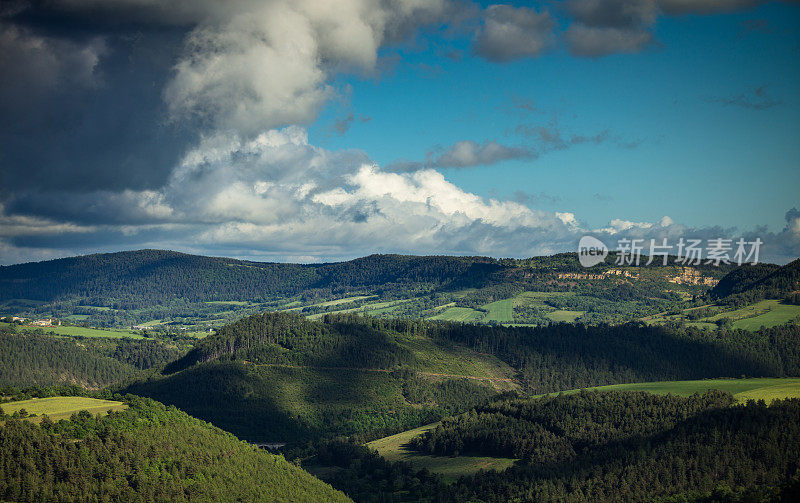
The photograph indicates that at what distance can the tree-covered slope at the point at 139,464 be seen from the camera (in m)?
127

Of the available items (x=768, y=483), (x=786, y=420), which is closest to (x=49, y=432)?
(x=768, y=483)

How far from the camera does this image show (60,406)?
16088 centimetres

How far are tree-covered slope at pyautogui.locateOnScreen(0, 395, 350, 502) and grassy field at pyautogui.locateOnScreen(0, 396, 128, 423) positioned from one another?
4451 millimetres

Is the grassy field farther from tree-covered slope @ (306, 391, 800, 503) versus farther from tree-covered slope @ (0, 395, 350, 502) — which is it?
tree-covered slope @ (306, 391, 800, 503)

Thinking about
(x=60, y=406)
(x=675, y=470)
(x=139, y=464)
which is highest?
(x=60, y=406)

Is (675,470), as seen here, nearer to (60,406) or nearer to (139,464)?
(139,464)

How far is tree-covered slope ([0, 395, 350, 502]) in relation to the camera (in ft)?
416

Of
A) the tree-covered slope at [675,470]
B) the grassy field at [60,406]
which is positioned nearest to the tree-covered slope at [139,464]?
the grassy field at [60,406]

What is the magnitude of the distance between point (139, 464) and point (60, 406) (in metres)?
32.9

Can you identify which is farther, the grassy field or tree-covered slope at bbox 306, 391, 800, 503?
tree-covered slope at bbox 306, 391, 800, 503

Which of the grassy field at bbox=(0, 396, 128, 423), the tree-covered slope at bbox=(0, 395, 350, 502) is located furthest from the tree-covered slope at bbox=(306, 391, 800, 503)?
the grassy field at bbox=(0, 396, 128, 423)

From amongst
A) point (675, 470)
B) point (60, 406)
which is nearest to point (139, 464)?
point (60, 406)

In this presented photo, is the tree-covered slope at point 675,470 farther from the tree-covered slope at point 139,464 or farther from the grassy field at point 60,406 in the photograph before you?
the grassy field at point 60,406

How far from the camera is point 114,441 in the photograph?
475ft
